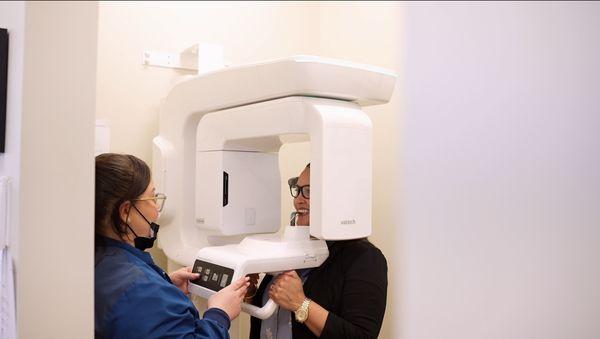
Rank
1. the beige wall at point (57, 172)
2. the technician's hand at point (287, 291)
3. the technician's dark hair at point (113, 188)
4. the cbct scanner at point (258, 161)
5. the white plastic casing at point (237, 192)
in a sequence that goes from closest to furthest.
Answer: the beige wall at point (57, 172), the technician's dark hair at point (113, 188), the cbct scanner at point (258, 161), the technician's hand at point (287, 291), the white plastic casing at point (237, 192)

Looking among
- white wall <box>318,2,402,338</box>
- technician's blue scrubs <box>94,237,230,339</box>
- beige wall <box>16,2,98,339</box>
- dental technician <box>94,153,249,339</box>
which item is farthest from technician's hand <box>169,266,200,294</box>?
white wall <box>318,2,402,338</box>

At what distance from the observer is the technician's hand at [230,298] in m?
1.31

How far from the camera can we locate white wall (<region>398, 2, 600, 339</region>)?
1492 millimetres

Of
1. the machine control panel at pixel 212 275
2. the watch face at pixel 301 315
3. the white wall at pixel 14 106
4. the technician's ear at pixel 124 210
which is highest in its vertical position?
the white wall at pixel 14 106

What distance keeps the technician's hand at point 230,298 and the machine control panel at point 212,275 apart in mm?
30

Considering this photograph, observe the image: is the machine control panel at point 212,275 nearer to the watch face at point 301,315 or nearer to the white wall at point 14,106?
the watch face at point 301,315

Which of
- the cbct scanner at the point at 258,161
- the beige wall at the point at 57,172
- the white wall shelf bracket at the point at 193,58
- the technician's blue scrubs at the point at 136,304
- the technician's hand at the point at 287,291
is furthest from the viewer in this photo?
the white wall shelf bracket at the point at 193,58

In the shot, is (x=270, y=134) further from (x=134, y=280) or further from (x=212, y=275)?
(x=134, y=280)

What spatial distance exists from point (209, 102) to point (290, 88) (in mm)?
382

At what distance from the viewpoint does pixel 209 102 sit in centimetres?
166

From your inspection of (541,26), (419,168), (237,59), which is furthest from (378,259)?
(237,59)

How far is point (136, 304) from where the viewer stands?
3.71ft

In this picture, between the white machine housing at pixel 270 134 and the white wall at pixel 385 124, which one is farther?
the white wall at pixel 385 124

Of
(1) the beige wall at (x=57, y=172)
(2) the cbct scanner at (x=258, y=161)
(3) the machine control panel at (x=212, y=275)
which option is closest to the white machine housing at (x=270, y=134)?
(2) the cbct scanner at (x=258, y=161)
